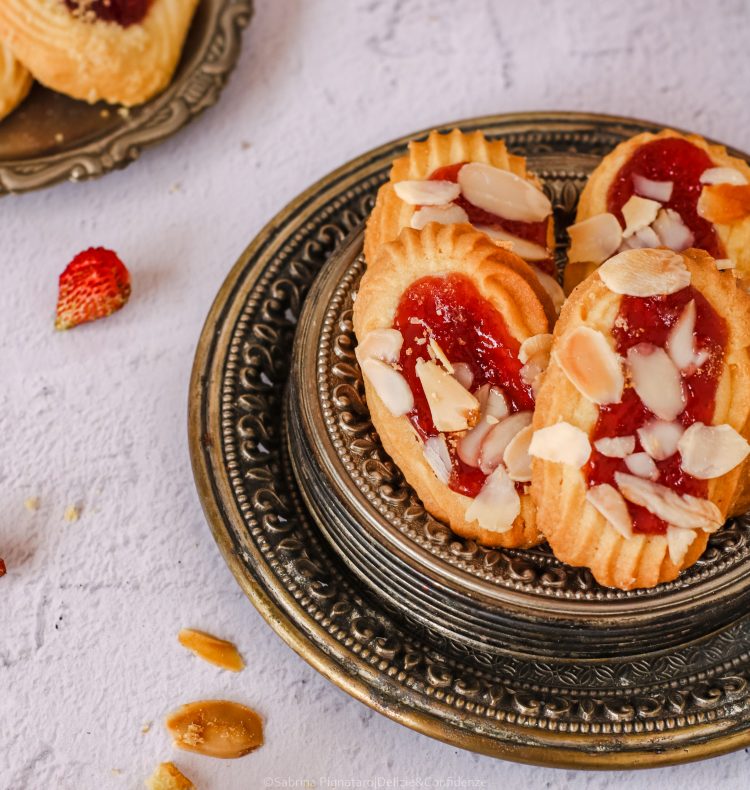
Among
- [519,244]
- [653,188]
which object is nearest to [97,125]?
[519,244]

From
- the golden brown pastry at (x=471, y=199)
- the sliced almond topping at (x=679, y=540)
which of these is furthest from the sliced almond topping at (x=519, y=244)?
the sliced almond topping at (x=679, y=540)

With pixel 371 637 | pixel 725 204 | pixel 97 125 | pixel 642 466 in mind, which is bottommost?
pixel 371 637

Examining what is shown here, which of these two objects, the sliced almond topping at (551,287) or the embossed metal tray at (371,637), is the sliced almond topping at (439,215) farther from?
the embossed metal tray at (371,637)

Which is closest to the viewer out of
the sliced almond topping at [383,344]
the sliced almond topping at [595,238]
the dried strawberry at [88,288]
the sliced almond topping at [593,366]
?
the sliced almond topping at [593,366]

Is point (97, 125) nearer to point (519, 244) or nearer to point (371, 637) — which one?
point (519, 244)

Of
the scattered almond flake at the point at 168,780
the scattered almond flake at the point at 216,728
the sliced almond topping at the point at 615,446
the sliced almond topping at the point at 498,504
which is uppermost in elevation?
the sliced almond topping at the point at 615,446

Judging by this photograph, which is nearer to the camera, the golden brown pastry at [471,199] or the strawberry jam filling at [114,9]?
the golden brown pastry at [471,199]

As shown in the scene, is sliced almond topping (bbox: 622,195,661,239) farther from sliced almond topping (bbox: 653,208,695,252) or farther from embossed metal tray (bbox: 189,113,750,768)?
embossed metal tray (bbox: 189,113,750,768)
